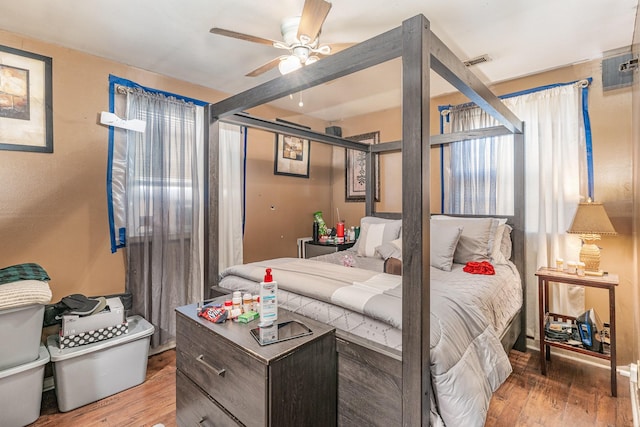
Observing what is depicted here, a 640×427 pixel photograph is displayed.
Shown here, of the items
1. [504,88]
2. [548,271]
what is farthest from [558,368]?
[504,88]

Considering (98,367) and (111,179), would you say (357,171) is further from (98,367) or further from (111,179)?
(98,367)

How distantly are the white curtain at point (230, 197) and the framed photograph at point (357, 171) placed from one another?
58.9 inches

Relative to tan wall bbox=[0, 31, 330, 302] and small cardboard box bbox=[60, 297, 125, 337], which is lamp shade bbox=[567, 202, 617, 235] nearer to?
small cardboard box bbox=[60, 297, 125, 337]

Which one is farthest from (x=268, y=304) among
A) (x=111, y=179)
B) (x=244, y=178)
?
(x=244, y=178)

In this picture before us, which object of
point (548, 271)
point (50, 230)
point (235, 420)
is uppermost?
point (50, 230)

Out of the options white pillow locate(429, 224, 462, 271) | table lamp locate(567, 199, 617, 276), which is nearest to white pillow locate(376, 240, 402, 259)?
white pillow locate(429, 224, 462, 271)

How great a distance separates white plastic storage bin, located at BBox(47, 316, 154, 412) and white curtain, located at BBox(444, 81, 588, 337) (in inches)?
118

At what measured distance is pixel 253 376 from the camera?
1.07 meters

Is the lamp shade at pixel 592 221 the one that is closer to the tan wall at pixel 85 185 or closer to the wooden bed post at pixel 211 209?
the tan wall at pixel 85 185

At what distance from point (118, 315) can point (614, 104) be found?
3.81 metres

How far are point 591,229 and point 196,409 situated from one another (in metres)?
2.58

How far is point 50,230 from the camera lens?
2.07 m

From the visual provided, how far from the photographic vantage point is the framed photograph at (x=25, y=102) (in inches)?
75.7

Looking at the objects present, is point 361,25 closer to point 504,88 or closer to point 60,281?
point 504,88
